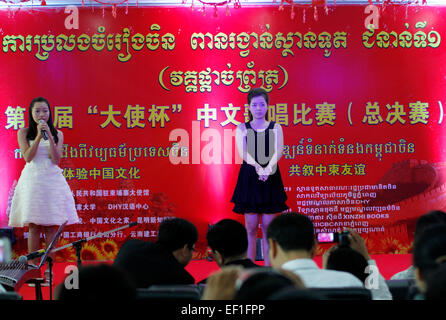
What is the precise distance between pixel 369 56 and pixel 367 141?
0.80 meters

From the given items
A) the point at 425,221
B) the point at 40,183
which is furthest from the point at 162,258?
the point at 40,183

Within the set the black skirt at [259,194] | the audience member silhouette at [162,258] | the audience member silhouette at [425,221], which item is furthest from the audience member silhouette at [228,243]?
the black skirt at [259,194]

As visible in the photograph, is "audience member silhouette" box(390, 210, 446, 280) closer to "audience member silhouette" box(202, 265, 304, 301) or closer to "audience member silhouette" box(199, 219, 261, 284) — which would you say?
"audience member silhouette" box(199, 219, 261, 284)

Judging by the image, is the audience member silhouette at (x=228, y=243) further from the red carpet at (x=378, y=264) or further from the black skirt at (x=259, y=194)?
the red carpet at (x=378, y=264)

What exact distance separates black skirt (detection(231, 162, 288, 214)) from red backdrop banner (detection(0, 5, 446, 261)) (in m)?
1.09

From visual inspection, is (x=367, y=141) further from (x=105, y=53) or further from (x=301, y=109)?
(x=105, y=53)

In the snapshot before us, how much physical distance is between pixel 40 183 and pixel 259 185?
1650 millimetres

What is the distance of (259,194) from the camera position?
422 centimetres

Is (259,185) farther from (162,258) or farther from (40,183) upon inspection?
(162,258)

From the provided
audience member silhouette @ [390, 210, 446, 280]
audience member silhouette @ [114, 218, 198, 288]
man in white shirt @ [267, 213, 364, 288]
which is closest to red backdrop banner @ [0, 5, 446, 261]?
audience member silhouette @ [114, 218, 198, 288]

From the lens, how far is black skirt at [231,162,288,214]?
4223 mm

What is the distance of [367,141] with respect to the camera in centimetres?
538

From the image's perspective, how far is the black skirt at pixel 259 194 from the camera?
4223 millimetres
